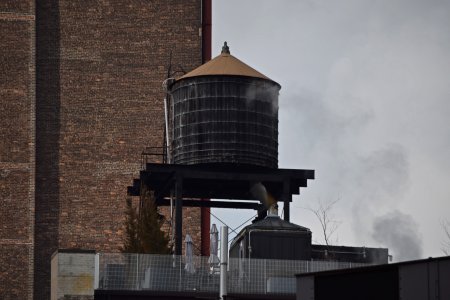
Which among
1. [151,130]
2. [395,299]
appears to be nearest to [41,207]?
[151,130]

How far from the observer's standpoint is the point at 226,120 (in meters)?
44.7

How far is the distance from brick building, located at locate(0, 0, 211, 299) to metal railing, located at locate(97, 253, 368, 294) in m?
10.1

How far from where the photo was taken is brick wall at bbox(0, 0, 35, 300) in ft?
167

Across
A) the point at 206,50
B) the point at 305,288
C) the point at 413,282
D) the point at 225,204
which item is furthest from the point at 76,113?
the point at 413,282

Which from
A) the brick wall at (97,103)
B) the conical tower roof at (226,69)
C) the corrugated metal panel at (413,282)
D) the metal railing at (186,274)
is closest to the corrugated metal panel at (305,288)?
the corrugated metal panel at (413,282)

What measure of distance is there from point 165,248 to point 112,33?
10607 mm

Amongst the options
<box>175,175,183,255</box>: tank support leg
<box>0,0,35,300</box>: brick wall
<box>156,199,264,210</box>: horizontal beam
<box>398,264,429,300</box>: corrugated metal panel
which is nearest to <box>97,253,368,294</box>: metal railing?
<box>175,175,183,255</box>: tank support leg

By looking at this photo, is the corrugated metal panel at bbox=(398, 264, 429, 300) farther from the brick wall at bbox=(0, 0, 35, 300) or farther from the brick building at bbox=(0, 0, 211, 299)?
the brick wall at bbox=(0, 0, 35, 300)

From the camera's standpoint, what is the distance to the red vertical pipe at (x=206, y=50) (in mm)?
52406

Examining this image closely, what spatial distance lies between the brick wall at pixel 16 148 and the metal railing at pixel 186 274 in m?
9.96

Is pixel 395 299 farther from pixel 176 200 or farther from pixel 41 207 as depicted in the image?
pixel 41 207

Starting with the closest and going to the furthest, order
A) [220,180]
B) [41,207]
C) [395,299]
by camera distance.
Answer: [395,299] < [220,180] < [41,207]

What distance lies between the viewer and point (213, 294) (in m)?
41.1

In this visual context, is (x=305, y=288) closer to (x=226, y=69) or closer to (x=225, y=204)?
(x=226, y=69)
